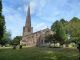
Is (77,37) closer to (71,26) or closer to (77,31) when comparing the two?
(77,31)

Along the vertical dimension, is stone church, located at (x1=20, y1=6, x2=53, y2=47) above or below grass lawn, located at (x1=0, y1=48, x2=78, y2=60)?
above

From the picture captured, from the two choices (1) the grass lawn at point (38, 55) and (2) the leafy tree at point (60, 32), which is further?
(2) the leafy tree at point (60, 32)

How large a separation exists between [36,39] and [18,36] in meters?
44.8

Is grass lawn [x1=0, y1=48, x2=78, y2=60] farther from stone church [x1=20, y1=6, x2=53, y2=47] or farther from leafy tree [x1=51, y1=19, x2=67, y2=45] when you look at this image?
stone church [x1=20, y1=6, x2=53, y2=47]

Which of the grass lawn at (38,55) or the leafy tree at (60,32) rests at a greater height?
the leafy tree at (60,32)

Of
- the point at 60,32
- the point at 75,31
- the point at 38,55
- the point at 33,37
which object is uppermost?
the point at 33,37

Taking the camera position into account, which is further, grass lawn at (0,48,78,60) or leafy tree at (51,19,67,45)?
leafy tree at (51,19,67,45)

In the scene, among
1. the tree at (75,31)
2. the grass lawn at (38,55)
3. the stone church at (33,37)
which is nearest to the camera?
the grass lawn at (38,55)

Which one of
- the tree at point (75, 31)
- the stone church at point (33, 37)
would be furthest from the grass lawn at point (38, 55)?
the stone church at point (33, 37)

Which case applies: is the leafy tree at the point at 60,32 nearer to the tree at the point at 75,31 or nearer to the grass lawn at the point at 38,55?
the tree at the point at 75,31

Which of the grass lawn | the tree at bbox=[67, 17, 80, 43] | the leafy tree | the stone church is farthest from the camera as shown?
the stone church

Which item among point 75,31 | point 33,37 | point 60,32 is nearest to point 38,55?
point 75,31

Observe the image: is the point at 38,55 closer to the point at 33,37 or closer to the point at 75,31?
the point at 75,31

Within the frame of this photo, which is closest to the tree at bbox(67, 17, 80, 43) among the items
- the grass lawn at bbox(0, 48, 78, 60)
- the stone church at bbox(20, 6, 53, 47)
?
the grass lawn at bbox(0, 48, 78, 60)
